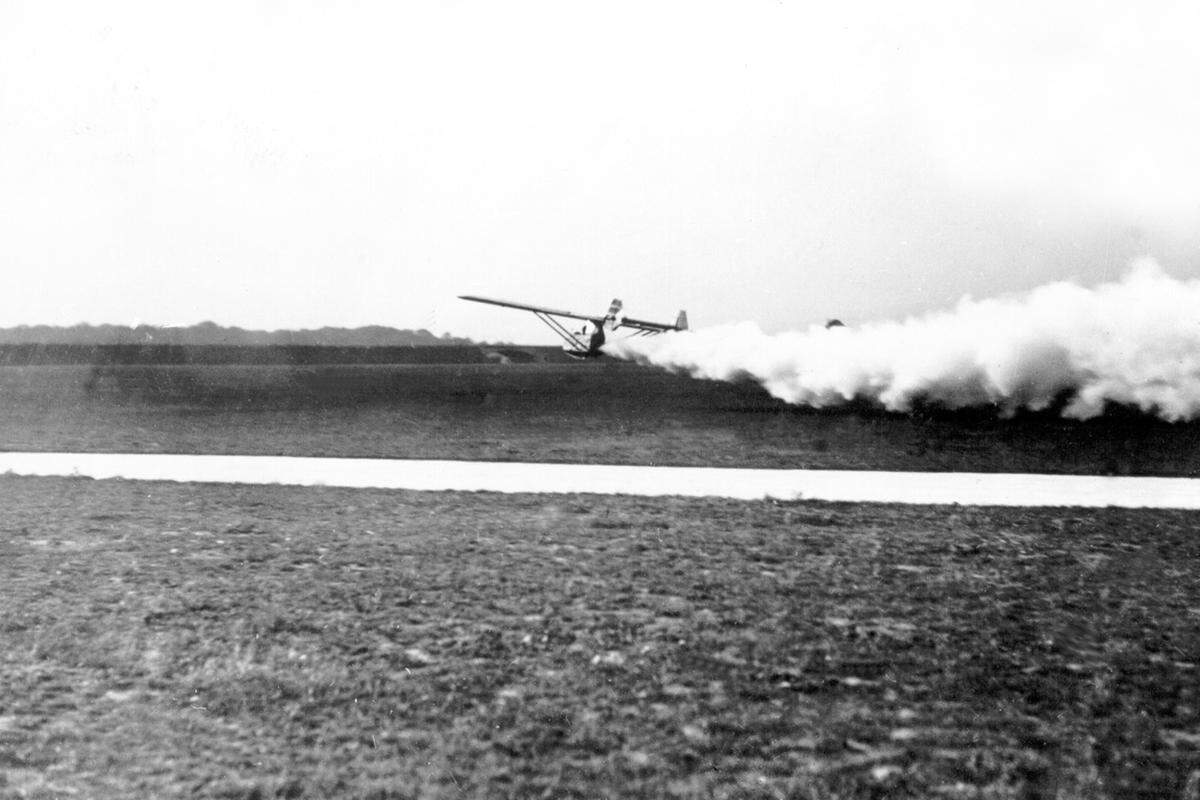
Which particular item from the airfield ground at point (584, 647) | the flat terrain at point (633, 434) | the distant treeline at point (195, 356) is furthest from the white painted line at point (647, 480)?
the distant treeline at point (195, 356)

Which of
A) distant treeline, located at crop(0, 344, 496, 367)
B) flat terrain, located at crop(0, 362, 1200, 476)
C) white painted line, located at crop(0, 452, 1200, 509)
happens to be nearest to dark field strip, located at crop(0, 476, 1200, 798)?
white painted line, located at crop(0, 452, 1200, 509)

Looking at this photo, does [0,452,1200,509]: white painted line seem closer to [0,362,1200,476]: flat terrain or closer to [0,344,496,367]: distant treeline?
[0,362,1200,476]: flat terrain

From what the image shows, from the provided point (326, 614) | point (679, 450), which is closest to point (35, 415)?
point (679, 450)

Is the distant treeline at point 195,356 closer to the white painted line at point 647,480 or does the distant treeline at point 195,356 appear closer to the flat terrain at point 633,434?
the flat terrain at point 633,434

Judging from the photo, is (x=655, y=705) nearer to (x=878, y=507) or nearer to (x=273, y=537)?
(x=273, y=537)

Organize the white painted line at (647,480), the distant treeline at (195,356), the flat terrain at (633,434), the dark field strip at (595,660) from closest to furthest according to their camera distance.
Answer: the dark field strip at (595,660) < the white painted line at (647,480) < the flat terrain at (633,434) < the distant treeline at (195,356)

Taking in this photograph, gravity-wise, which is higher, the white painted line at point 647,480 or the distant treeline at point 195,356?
the distant treeline at point 195,356

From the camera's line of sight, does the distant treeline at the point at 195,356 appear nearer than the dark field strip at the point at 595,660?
No
